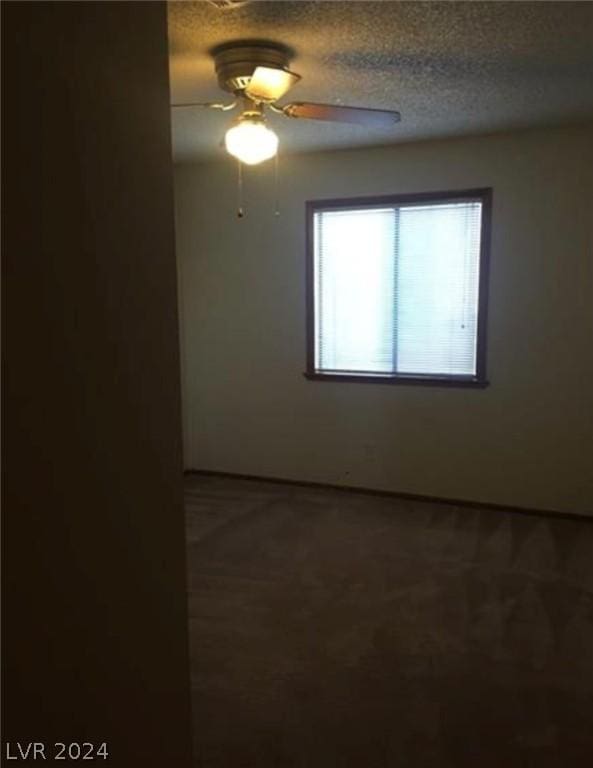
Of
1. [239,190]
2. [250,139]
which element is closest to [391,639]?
[250,139]

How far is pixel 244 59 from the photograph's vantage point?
2.54m

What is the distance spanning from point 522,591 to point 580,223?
2295mm

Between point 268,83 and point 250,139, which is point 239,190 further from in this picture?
point 268,83

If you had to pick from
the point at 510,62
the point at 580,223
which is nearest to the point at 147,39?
the point at 510,62

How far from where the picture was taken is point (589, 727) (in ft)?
7.27

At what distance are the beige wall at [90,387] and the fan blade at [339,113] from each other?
1624 mm

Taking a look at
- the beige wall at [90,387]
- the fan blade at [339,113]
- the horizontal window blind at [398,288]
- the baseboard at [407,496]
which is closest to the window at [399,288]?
the horizontal window blind at [398,288]

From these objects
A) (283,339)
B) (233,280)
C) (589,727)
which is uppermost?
(233,280)

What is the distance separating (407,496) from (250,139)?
115 inches

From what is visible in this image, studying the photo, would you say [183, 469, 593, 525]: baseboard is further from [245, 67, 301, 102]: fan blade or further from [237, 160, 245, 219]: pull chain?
[245, 67, 301, 102]: fan blade

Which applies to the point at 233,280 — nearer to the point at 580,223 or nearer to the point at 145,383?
the point at 580,223

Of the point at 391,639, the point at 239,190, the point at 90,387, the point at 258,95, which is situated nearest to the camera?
the point at 90,387

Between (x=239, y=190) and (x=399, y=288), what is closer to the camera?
(x=399, y=288)

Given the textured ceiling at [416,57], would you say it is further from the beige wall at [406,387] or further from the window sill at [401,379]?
the window sill at [401,379]
